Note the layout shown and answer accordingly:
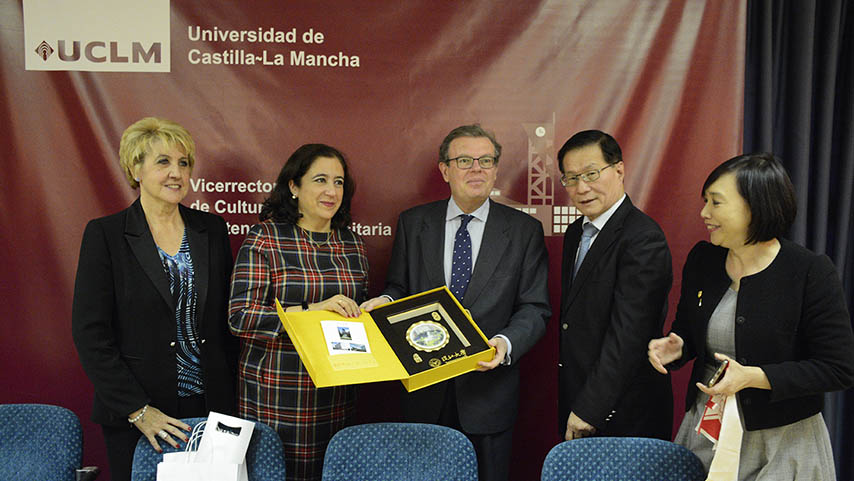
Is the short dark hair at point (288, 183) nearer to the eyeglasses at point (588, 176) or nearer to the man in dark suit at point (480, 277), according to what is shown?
the man in dark suit at point (480, 277)

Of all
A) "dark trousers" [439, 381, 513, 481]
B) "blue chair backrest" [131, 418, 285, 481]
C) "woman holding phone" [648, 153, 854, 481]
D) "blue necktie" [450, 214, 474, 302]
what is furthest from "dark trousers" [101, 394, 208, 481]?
"woman holding phone" [648, 153, 854, 481]

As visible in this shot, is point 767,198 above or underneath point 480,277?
above

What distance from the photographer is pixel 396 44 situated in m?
2.94

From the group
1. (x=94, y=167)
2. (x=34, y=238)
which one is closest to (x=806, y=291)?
(x=94, y=167)

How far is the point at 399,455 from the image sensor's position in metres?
1.98

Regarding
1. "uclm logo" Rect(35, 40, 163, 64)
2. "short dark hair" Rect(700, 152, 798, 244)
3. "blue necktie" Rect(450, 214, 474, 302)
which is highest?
"uclm logo" Rect(35, 40, 163, 64)

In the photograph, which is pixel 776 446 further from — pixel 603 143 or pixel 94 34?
pixel 94 34

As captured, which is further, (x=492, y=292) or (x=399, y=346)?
(x=492, y=292)

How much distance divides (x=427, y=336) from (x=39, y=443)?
1.46 m

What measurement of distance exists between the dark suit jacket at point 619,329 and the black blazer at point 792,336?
1.09 ft

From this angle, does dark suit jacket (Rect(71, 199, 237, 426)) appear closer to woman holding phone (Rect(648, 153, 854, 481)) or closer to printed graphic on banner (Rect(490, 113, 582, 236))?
printed graphic on banner (Rect(490, 113, 582, 236))

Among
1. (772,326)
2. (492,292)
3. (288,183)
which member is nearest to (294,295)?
(288,183)

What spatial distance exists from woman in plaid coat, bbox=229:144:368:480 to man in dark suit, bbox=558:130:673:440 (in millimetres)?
910

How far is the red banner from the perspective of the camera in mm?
2871
